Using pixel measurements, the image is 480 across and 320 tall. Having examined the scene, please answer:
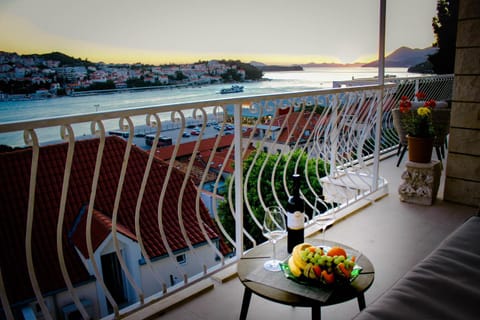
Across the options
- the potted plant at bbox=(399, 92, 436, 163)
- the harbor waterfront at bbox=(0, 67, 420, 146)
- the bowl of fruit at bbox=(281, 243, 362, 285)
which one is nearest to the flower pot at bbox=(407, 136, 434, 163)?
the potted plant at bbox=(399, 92, 436, 163)

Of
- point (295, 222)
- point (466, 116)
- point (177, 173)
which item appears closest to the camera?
point (295, 222)

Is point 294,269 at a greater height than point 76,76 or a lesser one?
lesser

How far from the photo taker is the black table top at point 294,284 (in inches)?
60.7

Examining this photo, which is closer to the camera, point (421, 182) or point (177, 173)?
point (421, 182)

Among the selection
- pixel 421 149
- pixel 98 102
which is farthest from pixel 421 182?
pixel 98 102

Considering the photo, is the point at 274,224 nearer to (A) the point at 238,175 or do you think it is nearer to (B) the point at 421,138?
(A) the point at 238,175

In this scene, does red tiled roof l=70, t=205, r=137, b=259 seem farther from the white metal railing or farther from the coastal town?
the coastal town

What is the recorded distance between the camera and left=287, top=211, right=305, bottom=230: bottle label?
1.88 meters

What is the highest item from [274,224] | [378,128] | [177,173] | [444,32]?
[444,32]

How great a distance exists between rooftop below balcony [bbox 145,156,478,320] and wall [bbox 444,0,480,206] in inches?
8.0

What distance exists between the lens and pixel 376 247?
120 inches

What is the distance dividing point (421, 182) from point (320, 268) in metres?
2.86

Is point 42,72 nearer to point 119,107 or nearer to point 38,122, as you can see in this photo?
point 119,107

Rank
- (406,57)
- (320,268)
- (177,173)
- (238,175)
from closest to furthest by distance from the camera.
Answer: (320,268), (238,175), (177,173), (406,57)
